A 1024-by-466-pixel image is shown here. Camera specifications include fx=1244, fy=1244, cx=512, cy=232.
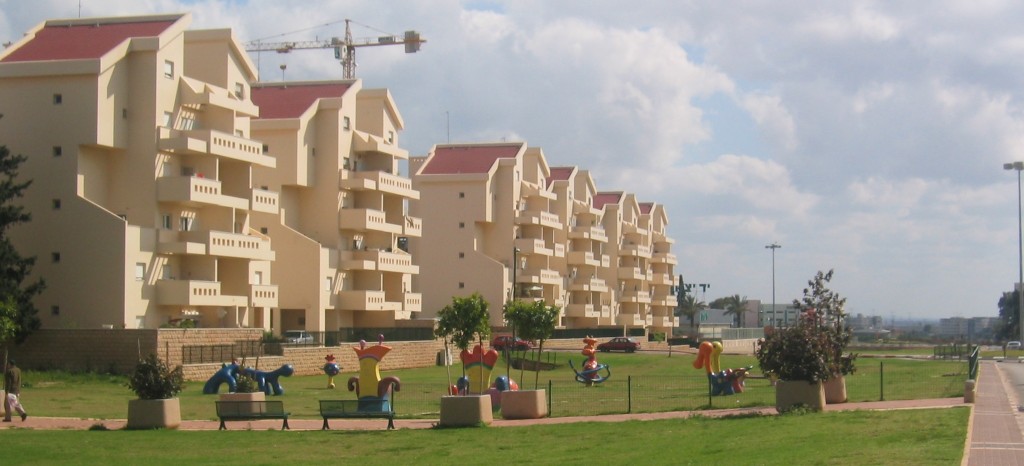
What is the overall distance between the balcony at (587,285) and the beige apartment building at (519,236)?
0.10m

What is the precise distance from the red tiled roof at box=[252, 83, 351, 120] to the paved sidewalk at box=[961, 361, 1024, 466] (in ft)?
136

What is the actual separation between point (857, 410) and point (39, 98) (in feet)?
120

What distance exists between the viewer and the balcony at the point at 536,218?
93312 mm

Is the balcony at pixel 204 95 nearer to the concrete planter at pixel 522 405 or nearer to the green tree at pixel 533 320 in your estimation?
the green tree at pixel 533 320

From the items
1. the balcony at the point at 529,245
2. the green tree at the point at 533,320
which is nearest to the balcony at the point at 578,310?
the balcony at the point at 529,245

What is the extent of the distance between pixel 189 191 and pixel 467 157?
40.2m

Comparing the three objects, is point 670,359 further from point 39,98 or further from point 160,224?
point 39,98

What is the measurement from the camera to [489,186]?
89.7 metres

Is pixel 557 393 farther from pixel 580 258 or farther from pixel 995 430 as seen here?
pixel 580 258

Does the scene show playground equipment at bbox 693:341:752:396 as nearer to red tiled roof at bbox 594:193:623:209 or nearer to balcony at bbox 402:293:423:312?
balcony at bbox 402:293:423:312

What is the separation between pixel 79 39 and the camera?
53688 mm

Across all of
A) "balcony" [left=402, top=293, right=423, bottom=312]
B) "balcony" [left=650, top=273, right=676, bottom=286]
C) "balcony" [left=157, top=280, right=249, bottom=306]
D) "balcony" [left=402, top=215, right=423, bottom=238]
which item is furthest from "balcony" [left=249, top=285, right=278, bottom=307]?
"balcony" [left=650, top=273, right=676, bottom=286]

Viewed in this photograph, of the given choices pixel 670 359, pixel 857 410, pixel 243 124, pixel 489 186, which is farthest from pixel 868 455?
pixel 489 186

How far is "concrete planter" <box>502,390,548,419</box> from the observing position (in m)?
31.3
